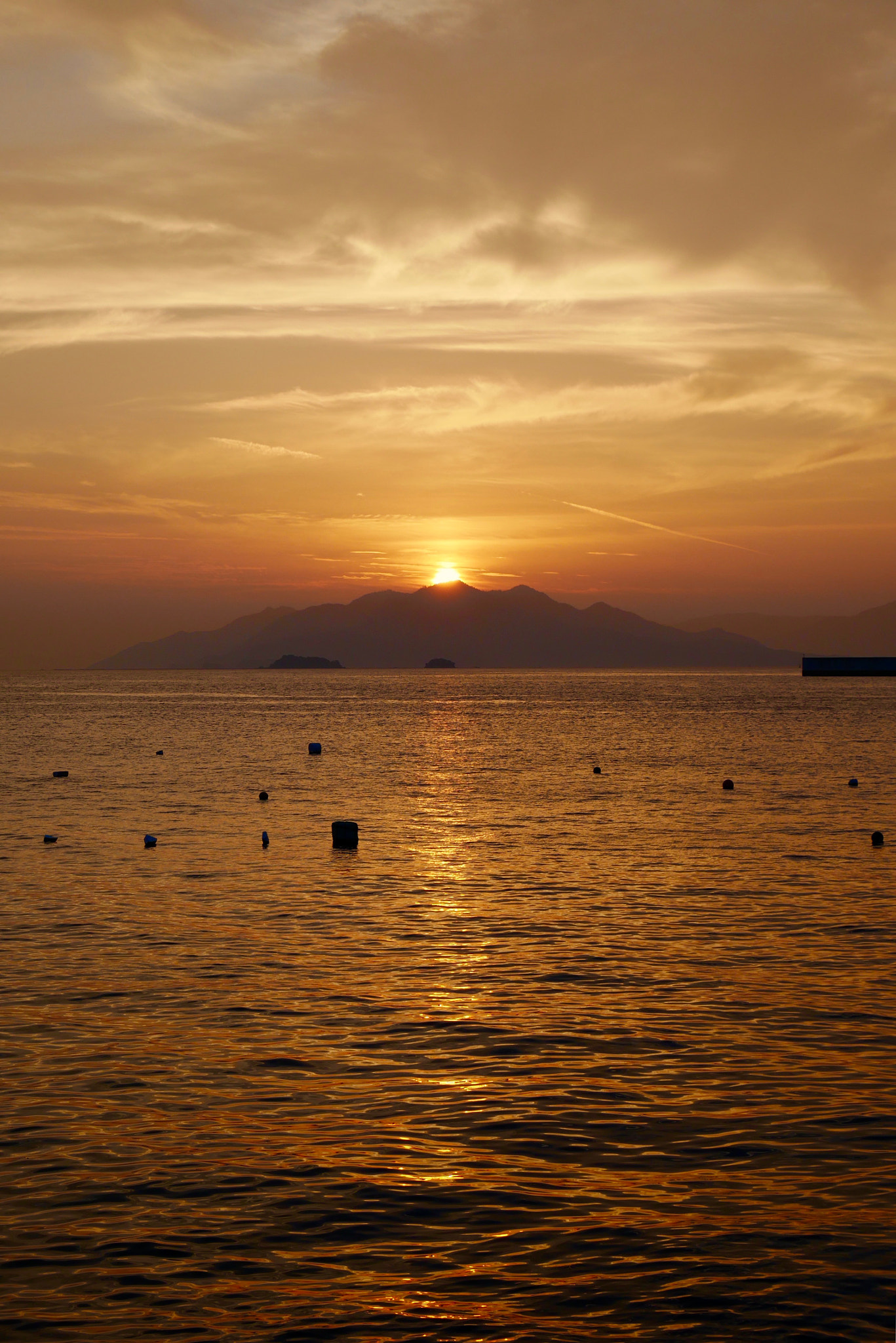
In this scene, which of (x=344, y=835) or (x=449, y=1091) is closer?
(x=449, y=1091)

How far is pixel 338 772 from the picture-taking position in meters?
73.6

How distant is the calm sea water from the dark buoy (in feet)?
3.10

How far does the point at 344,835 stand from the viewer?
133ft

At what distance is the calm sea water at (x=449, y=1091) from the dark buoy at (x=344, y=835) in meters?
0.94

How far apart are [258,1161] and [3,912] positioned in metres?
17.6

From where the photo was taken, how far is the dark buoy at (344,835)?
132ft

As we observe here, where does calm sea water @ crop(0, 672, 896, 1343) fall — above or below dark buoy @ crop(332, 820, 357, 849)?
below

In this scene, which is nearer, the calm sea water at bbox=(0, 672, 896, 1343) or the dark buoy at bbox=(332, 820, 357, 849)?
the calm sea water at bbox=(0, 672, 896, 1343)

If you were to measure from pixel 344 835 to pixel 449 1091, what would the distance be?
24315mm

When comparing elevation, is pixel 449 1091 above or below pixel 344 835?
below

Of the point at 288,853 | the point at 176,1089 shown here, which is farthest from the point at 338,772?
the point at 176,1089

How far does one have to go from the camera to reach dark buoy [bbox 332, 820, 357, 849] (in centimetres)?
4038

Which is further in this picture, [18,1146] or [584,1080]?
[584,1080]

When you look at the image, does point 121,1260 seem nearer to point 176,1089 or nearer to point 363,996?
point 176,1089
